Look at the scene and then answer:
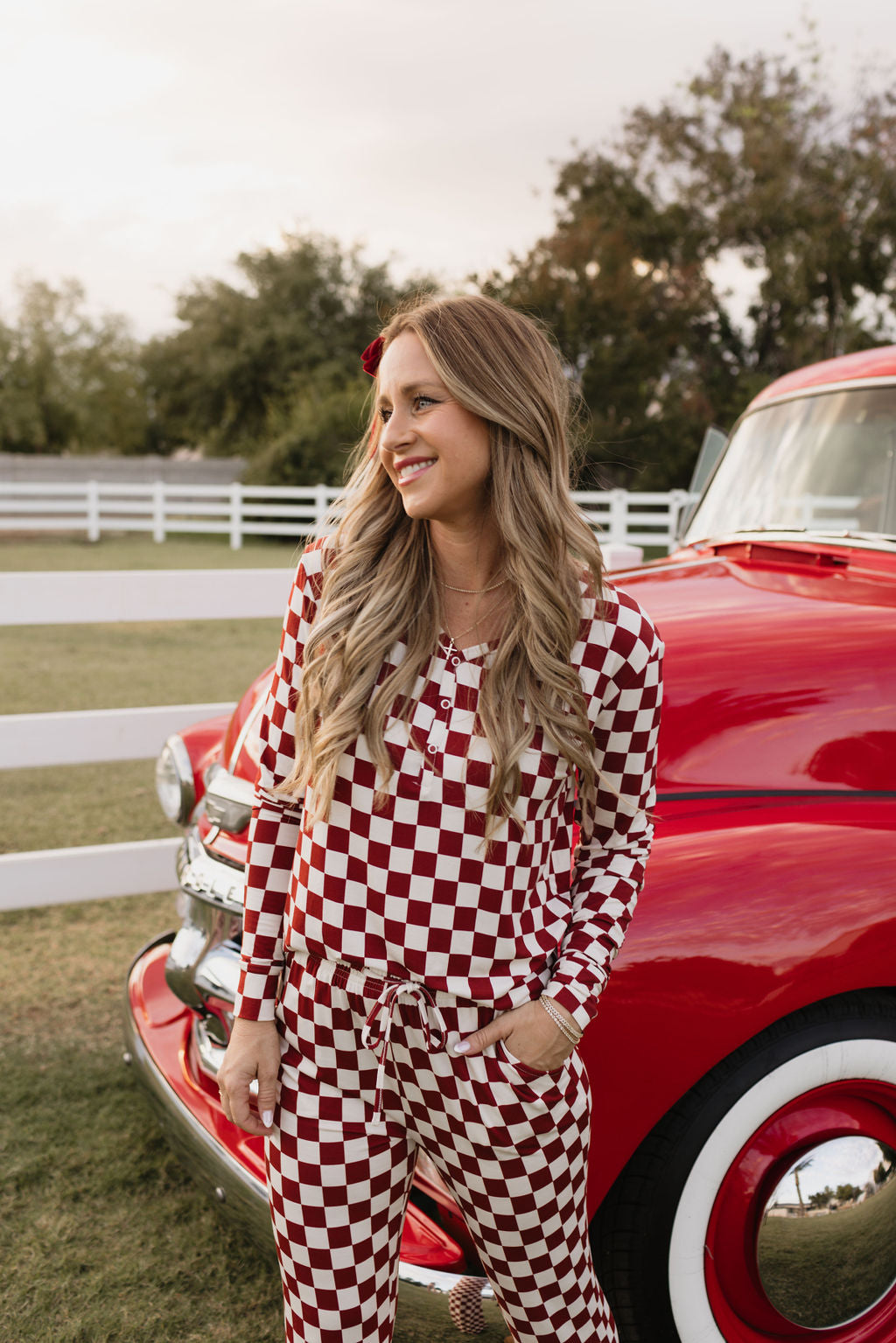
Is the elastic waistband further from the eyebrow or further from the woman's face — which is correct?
the eyebrow

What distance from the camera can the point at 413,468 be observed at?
1.33 meters

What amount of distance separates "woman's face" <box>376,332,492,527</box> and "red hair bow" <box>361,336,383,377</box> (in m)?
0.09

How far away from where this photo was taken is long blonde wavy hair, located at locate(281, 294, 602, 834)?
1297 millimetres

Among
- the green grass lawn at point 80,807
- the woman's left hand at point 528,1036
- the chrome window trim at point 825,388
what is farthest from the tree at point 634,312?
the woman's left hand at point 528,1036

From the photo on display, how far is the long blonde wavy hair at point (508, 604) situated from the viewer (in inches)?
51.1

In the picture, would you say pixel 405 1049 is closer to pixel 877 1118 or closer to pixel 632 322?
pixel 877 1118

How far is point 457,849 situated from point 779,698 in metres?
0.95

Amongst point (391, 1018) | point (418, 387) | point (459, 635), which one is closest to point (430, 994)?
point (391, 1018)

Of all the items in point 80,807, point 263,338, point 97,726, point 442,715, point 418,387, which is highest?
point 263,338

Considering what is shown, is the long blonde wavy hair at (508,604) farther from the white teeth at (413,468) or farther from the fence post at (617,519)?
the fence post at (617,519)

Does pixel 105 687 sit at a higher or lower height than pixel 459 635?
lower

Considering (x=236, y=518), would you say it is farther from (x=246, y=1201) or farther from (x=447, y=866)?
(x=447, y=866)

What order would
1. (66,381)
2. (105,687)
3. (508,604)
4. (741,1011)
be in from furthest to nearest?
1. (66,381)
2. (105,687)
3. (741,1011)
4. (508,604)

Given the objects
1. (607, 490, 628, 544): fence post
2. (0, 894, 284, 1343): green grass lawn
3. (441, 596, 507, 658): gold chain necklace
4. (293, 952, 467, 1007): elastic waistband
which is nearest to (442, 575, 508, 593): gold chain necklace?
(441, 596, 507, 658): gold chain necklace
